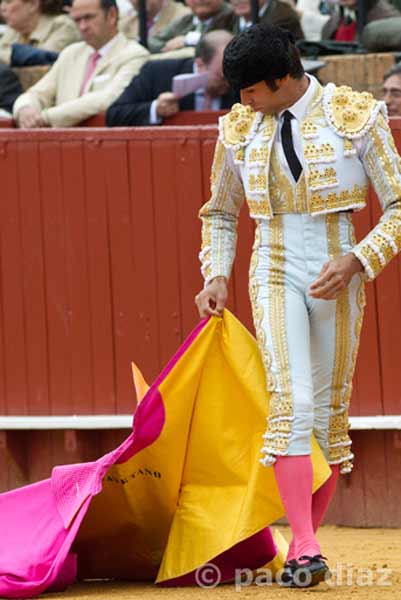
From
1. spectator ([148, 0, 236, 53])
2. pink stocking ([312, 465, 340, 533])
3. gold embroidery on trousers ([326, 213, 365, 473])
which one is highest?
spectator ([148, 0, 236, 53])

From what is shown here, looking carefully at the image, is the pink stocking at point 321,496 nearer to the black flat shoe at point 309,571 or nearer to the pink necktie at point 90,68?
the black flat shoe at point 309,571

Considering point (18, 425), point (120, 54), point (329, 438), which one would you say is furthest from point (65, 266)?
point (329, 438)

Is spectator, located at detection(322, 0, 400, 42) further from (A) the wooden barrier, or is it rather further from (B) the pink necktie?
(A) the wooden barrier

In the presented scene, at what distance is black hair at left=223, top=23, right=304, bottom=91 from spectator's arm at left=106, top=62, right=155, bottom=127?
2.96 meters

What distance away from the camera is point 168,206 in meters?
6.95

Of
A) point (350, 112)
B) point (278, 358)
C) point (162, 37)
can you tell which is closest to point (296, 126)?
point (350, 112)

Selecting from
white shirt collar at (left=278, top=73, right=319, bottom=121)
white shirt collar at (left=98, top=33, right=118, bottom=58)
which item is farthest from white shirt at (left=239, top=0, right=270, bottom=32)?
white shirt collar at (left=278, top=73, right=319, bottom=121)

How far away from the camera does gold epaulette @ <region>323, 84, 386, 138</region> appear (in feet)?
15.7

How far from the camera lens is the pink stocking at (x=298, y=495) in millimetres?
4703

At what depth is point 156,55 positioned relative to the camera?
8.44m

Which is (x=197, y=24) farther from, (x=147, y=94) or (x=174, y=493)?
(x=174, y=493)

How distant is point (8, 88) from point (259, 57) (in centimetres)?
426

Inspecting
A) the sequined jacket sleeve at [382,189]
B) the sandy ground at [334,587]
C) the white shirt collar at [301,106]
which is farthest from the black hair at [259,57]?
the sandy ground at [334,587]

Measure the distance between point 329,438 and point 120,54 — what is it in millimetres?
3733
